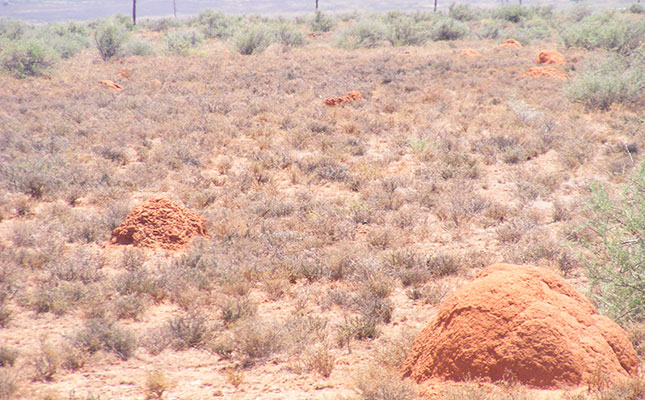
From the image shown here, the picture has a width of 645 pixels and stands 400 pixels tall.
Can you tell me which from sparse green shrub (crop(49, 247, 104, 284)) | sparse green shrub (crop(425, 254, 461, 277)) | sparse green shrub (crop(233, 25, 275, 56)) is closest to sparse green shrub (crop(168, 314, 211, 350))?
sparse green shrub (crop(49, 247, 104, 284))

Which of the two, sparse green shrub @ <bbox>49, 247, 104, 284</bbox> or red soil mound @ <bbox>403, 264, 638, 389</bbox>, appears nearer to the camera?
red soil mound @ <bbox>403, 264, 638, 389</bbox>

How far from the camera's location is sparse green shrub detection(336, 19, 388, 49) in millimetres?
25022

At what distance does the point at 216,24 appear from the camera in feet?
118

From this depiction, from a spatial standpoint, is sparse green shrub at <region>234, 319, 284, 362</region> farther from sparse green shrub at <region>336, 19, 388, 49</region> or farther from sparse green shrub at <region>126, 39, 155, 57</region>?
sparse green shrub at <region>336, 19, 388, 49</region>

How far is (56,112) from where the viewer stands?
12008 mm

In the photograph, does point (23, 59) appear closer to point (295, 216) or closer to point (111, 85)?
point (111, 85)

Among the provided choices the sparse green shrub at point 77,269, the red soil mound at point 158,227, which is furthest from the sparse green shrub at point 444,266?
the sparse green shrub at point 77,269

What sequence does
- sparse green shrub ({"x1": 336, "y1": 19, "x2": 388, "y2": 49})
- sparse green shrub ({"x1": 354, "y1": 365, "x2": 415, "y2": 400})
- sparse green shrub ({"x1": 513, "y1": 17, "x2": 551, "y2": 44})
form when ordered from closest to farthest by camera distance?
sparse green shrub ({"x1": 354, "y1": 365, "x2": 415, "y2": 400})
sparse green shrub ({"x1": 513, "y1": 17, "x2": 551, "y2": 44})
sparse green shrub ({"x1": 336, "y1": 19, "x2": 388, "y2": 49})

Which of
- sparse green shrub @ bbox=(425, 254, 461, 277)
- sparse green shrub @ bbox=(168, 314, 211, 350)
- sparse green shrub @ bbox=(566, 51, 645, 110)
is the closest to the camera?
sparse green shrub @ bbox=(168, 314, 211, 350)

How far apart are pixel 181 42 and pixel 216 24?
520 inches

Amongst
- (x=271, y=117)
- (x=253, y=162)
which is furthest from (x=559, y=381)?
(x=271, y=117)

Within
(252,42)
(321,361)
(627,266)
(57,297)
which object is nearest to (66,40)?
(252,42)

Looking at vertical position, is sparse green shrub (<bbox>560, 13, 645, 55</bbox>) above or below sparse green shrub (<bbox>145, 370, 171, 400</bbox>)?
above

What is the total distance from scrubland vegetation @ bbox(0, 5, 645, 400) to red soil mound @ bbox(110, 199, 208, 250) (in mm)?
225
